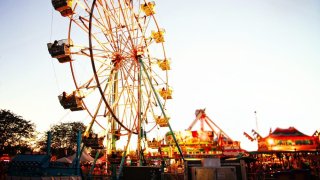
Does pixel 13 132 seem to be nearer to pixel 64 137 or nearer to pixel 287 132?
pixel 64 137

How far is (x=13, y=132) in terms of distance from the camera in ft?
165

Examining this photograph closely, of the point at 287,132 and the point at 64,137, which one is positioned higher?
the point at 64,137

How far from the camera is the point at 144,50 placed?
17781mm

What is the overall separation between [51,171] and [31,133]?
51.1m

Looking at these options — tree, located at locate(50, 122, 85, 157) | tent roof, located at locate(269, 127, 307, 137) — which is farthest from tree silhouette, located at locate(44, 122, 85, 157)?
tent roof, located at locate(269, 127, 307, 137)

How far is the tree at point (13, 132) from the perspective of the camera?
4810 cm

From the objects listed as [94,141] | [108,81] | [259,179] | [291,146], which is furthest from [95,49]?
[291,146]

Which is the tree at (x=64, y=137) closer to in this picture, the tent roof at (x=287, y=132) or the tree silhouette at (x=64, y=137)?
the tree silhouette at (x=64, y=137)

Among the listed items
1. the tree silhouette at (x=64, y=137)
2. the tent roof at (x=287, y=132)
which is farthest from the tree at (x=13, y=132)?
the tent roof at (x=287, y=132)

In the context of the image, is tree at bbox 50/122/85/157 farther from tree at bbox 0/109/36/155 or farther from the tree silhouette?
tree at bbox 0/109/36/155

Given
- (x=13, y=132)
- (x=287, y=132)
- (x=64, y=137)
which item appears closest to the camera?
(x=287, y=132)

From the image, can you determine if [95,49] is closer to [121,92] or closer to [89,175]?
[121,92]

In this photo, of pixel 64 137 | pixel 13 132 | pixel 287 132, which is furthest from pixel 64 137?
pixel 287 132

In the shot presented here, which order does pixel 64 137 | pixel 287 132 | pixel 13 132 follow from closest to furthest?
pixel 287 132
pixel 13 132
pixel 64 137
